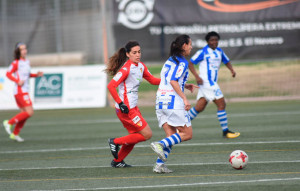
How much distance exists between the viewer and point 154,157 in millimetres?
9773

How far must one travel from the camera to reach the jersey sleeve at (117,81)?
319 inches

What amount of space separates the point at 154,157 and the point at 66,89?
34.3 ft

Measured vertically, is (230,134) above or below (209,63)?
below

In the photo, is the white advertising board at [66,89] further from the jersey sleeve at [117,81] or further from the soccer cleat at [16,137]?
the jersey sleeve at [117,81]

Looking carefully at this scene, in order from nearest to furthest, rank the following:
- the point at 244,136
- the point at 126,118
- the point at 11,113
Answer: the point at 126,118 < the point at 244,136 < the point at 11,113

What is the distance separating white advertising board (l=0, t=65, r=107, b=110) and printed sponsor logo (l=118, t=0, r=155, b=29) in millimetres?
2020

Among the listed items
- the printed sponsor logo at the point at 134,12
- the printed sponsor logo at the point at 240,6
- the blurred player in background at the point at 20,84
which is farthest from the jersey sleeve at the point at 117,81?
the printed sponsor logo at the point at 240,6

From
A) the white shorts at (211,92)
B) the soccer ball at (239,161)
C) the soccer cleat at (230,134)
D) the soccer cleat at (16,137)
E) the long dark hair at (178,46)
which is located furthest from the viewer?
the soccer cleat at (16,137)

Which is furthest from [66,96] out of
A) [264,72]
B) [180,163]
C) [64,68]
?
[180,163]

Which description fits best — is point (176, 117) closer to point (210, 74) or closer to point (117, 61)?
point (117, 61)

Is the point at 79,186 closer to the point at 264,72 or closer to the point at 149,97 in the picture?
Result: the point at 149,97

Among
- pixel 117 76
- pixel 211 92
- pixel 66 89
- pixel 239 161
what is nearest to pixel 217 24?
pixel 66 89

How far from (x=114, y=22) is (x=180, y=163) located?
1206 centimetres

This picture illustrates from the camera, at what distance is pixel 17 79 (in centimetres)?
1297
